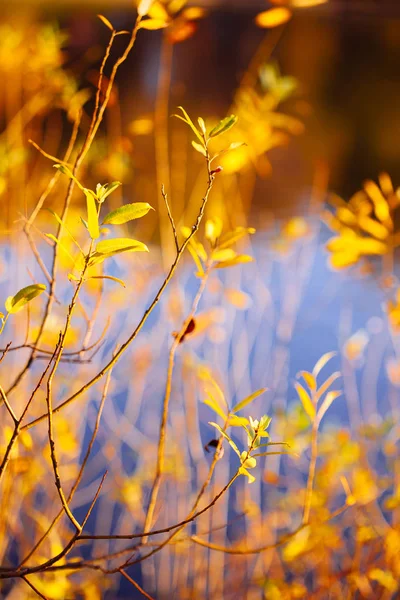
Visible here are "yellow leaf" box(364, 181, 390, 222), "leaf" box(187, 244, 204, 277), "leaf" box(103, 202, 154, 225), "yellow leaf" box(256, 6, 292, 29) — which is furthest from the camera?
"yellow leaf" box(364, 181, 390, 222)

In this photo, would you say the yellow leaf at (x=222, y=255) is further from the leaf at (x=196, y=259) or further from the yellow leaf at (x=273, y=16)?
the yellow leaf at (x=273, y=16)

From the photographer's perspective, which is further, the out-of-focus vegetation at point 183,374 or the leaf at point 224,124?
the out-of-focus vegetation at point 183,374

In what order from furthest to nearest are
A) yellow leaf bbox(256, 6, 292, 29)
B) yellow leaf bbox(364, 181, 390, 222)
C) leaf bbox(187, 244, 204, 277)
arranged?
yellow leaf bbox(364, 181, 390, 222) < yellow leaf bbox(256, 6, 292, 29) < leaf bbox(187, 244, 204, 277)

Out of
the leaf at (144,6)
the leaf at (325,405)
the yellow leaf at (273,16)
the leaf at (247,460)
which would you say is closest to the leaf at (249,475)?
the leaf at (247,460)

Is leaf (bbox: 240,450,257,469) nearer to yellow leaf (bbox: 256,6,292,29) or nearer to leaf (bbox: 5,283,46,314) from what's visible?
leaf (bbox: 5,283,46,314)

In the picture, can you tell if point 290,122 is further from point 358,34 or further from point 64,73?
point 358,34

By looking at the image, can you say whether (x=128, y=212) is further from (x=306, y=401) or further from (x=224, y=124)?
(x=306, y=401)

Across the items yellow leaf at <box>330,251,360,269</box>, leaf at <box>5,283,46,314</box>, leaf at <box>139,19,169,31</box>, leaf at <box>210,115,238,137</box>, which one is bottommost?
leaf at <box>5,283,46,314</box>

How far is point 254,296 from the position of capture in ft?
5.72

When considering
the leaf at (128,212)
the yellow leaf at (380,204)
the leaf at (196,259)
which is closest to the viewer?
the leaf at (128,212)

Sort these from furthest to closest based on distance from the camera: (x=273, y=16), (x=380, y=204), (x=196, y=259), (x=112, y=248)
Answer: (x=380, y=204)
(x=273, y=16)
(x=196, y=259)
(x=112, y=248)

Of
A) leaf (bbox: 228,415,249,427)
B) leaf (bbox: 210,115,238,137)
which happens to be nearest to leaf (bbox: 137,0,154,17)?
leaf (bbox: 210,115,238,137)

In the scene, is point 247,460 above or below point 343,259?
below

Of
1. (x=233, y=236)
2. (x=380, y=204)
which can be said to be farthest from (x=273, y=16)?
(x=380, y=204)
